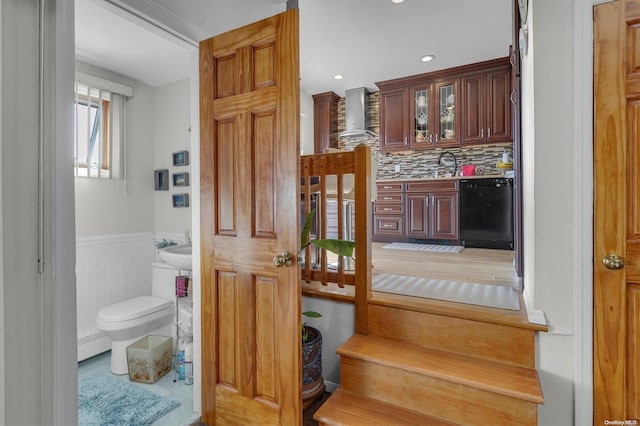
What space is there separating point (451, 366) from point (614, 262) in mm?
866

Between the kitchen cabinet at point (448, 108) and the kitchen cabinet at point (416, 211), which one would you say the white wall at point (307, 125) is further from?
the kitchen cabinet at point (416, 211)

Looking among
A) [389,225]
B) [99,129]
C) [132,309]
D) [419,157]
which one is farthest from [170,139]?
[419,157]

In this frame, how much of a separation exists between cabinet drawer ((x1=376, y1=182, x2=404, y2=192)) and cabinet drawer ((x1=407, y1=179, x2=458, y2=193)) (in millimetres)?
118

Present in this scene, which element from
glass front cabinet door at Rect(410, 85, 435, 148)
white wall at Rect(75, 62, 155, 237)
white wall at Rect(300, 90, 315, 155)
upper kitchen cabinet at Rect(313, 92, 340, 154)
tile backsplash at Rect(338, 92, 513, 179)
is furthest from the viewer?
upper kitchen cabinet at Rect(313, 92, 340, 154)

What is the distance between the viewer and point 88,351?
2631 mm

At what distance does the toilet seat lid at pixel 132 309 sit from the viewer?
2.34 meters

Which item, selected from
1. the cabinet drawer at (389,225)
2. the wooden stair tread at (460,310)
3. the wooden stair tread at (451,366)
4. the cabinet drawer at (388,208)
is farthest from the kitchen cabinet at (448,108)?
the wooden stair tread at (451,366)

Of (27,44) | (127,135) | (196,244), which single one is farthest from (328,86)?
(27,44)

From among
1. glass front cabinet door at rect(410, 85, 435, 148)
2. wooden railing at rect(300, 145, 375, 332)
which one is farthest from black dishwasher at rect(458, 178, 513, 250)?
wooden railing at rect(300, 145, 375, 332)

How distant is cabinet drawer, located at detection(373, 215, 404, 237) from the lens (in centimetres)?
465

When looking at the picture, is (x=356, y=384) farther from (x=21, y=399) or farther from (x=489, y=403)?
(x=21, y=399)

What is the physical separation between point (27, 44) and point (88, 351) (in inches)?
107

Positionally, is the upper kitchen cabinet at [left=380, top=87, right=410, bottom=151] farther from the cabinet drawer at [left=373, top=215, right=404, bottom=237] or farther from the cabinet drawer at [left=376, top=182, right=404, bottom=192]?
the cabinet drawer at [left=373, top=215, right=404, bottom=237]

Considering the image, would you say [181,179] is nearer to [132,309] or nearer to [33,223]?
[132,309]
